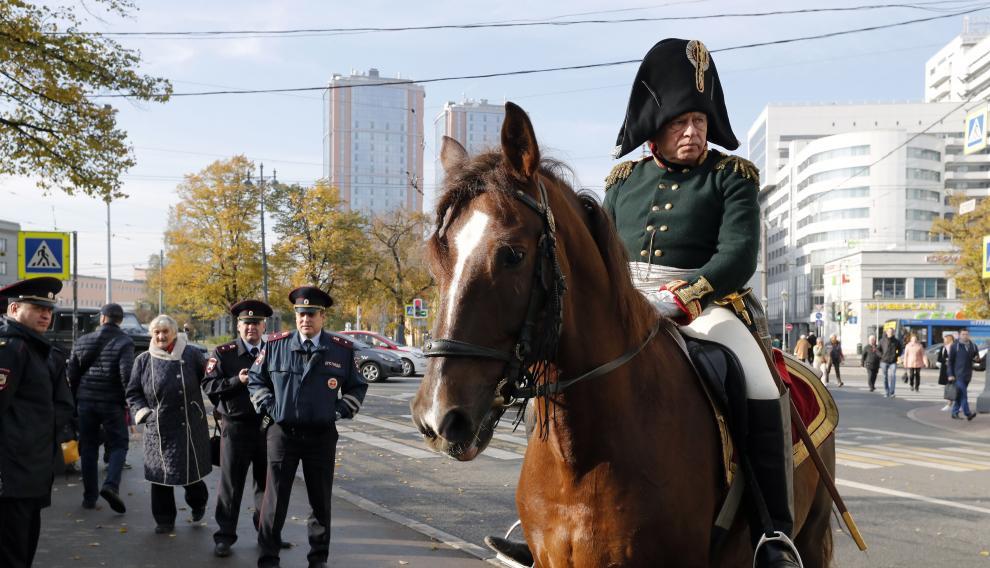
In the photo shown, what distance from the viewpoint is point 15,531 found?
5438mm

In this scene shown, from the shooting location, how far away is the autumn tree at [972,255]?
Answer: 46000 millimetres

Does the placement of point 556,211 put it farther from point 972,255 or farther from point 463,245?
point 972,255

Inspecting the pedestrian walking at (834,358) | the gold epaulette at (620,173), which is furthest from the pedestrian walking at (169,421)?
the pedestrian walking at (834,358)

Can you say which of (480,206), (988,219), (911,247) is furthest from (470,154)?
(911,247)

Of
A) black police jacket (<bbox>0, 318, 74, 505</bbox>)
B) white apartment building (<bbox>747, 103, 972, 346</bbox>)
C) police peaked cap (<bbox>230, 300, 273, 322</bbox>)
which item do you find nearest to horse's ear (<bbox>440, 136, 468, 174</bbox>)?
black police jacket (<bbox>0, 318, 74, 505</bbox>)

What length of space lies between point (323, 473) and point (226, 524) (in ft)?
3.54

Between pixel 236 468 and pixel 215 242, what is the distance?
35.9 meters

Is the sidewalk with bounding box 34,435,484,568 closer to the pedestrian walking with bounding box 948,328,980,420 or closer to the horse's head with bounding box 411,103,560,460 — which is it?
the horse's head with bounding box 411,103,560,460

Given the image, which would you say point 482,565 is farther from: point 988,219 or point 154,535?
point 988,219

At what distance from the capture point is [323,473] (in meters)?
6.82

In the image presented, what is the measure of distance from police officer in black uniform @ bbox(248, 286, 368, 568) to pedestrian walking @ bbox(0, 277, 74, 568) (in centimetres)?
155

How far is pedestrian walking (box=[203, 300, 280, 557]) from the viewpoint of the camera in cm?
721

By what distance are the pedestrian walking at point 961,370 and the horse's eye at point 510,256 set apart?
61.7 feet

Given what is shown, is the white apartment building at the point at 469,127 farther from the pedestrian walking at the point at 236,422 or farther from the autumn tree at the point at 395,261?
the autumn tree at the point at 395,261
